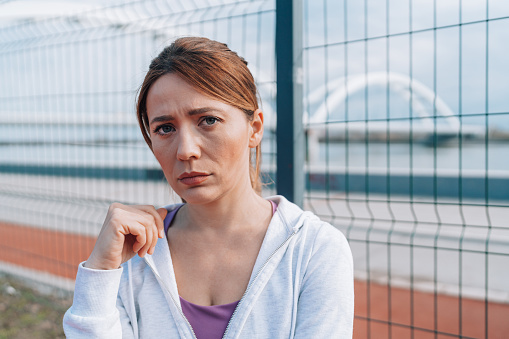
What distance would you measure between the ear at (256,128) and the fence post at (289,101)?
500mm

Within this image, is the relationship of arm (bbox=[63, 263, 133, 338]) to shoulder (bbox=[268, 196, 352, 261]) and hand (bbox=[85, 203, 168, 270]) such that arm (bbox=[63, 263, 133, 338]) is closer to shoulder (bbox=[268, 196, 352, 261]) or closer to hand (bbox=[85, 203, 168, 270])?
hand (bbox=[85, 203, 168, 270])

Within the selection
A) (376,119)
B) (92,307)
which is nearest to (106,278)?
(92,307)

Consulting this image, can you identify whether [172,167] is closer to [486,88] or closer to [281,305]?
[281,305]

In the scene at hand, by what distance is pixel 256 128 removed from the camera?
1360 mm

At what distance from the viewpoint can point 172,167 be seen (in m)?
1.21

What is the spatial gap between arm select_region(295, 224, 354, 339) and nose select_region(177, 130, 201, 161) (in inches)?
15.9

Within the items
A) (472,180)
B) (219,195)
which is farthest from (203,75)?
(472,180)

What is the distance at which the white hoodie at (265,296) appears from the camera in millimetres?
1125

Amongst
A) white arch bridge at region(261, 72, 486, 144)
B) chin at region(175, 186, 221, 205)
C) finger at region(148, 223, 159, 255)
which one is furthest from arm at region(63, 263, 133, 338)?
white arch bridge at region(261, 72, 486, 144)

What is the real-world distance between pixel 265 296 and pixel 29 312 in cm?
336

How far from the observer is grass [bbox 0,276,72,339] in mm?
3457

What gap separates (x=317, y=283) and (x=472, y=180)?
11418 mm

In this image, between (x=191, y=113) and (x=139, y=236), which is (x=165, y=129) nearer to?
(x=191, y=113)

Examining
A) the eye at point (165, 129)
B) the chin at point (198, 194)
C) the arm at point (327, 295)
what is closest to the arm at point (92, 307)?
the chin at point (198, 194)
